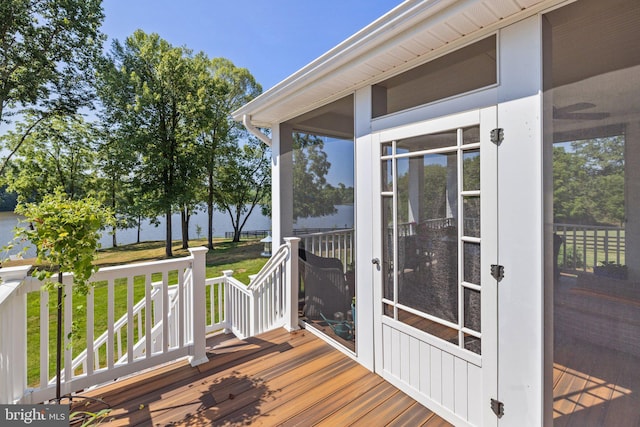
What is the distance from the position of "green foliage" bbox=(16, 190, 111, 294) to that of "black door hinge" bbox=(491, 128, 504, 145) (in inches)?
102

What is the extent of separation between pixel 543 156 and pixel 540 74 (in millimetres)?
451

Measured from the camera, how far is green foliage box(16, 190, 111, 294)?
5.74 ft

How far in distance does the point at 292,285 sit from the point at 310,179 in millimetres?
1335

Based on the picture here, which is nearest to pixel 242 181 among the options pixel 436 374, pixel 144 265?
pixel 144 265

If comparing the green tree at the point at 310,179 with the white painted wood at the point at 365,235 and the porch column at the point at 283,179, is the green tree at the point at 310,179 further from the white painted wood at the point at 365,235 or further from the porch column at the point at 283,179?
the white painted wood at the point at 365,235

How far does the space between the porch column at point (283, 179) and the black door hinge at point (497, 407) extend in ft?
8.99

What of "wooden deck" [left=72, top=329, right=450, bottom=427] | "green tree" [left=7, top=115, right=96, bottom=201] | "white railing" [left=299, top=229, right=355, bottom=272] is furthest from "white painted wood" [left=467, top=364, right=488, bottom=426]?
"green tree" [left=7, top=115, right=96, bottom=201]

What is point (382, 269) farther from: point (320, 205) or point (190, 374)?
point (190, 374)

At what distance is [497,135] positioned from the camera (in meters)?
1.74

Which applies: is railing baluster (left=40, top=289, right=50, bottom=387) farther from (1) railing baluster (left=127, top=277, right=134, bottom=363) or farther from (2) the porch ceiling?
(2) the porch ceiling

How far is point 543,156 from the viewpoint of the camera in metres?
1.57

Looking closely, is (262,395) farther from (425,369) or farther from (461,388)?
(461,388)

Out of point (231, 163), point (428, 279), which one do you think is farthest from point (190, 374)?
point (231, 163)

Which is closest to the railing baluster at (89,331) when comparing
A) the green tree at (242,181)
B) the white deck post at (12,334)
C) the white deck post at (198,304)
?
the white deck post at (12,334)
